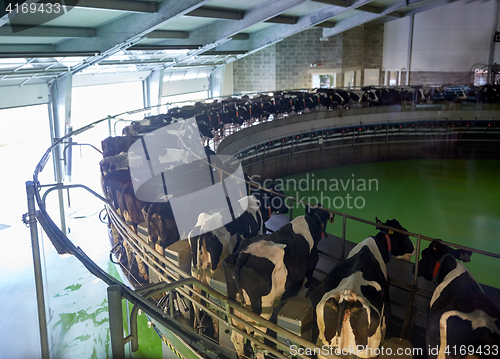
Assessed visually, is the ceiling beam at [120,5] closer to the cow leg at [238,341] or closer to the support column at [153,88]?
the cow leg at [238,341]

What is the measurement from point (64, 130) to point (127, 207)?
6078 millimetres

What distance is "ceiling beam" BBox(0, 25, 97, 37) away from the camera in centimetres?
583

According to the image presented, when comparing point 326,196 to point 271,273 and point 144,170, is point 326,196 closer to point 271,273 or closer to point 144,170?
point 144,170

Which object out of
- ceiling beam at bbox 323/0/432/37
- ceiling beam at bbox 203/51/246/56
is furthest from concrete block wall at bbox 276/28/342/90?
ceiling beam at bbox 203/51/246/56

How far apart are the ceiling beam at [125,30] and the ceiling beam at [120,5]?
0.15 meters

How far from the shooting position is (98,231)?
5957mm

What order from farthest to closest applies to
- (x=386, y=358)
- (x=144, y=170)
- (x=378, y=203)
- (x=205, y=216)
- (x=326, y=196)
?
(x=326, y=196)
(x=378, y=203)
(x=144, y=170)
(x=205, y=216)
(x=386, y=358)

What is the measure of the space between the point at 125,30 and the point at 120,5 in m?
0.96

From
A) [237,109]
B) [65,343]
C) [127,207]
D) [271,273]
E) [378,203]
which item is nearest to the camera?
[271,273]

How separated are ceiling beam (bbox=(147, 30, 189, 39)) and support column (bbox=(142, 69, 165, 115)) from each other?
2.56m

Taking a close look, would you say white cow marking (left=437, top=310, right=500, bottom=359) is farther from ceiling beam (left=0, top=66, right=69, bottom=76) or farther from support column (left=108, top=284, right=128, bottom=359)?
ceiling beam (left=0, top=66, right=69, bottom=76)

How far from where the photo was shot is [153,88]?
13281mm

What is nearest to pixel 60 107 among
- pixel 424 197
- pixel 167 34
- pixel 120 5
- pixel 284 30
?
pixel 167 34

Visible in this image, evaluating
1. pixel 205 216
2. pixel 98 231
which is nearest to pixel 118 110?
pixel 98 231
